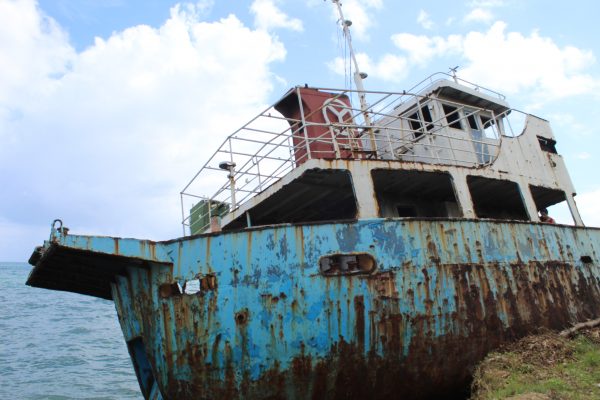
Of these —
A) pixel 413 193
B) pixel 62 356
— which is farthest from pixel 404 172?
pixel 62 356

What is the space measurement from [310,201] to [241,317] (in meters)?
3.30

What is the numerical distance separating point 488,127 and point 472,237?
583cm

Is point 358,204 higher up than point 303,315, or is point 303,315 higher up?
point 358,204

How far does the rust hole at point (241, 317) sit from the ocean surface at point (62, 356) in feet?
26.8

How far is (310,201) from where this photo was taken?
27.7 ft

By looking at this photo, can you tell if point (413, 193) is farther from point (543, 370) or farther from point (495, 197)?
point (543, 370)

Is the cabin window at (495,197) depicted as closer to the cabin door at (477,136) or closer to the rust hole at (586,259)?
the cabin door at (477,136)

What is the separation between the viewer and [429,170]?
7.70 meters

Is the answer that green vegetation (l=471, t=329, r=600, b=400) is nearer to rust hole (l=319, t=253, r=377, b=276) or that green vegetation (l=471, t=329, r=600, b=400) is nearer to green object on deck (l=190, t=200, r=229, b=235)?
rust hole (l=319, t=253, r=377, b=276)

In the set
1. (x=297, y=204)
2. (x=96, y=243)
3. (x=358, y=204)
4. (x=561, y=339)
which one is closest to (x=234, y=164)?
(x=297, y=204)

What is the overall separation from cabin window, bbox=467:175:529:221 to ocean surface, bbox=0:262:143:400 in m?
10.1

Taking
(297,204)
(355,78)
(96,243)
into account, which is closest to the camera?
(96,243)

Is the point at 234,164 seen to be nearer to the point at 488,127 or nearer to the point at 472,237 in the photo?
the point at 472,237

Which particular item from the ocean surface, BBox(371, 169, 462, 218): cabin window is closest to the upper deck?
BBox(371, 169, 462, 218): cabin window
